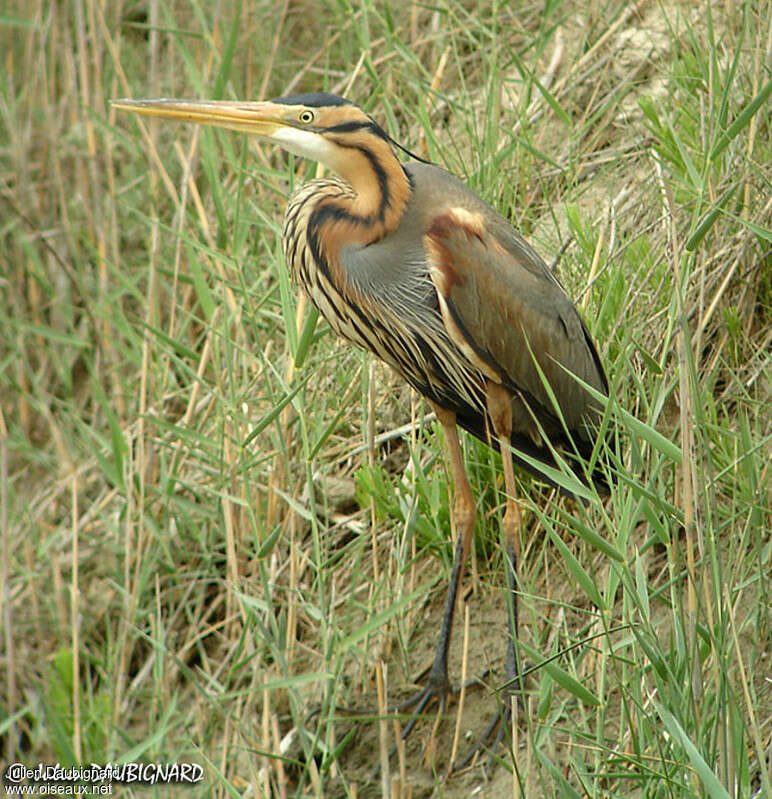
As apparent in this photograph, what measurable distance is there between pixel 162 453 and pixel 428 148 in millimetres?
1189

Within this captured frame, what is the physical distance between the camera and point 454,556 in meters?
2.84

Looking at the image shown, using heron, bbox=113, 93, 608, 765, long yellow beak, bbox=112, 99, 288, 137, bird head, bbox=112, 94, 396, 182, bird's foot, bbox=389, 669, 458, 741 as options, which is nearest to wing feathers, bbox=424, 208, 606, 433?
heron, bbox=113, 93, 608, 765

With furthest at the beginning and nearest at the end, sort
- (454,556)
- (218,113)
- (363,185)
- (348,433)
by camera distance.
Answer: (348,433)
(454,556)
(363,185)
(218,113)

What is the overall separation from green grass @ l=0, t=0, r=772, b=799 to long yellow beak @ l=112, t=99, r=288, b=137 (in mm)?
339

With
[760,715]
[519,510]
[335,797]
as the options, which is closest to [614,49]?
[519,510]

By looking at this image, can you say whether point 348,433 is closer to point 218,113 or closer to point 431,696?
point 431,696

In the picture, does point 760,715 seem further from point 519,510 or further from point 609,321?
point 609,321

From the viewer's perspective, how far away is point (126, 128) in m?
4.41

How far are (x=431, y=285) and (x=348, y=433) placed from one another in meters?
0.80

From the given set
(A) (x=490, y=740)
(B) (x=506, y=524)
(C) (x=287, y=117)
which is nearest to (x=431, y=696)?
(A) (x=490, y=740)

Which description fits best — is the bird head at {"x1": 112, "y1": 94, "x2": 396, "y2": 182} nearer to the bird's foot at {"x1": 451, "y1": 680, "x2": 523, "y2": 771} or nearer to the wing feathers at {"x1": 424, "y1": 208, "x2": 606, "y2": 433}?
the wing feathers at {"x1": 424, "y1": 208, "x2": 606, "y2": 433}

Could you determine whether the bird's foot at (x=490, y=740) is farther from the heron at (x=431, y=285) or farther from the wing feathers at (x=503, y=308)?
the wing feathers at (x=503, y=308)

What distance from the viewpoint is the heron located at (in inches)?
105

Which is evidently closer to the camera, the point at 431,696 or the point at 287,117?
the point at 287,117
